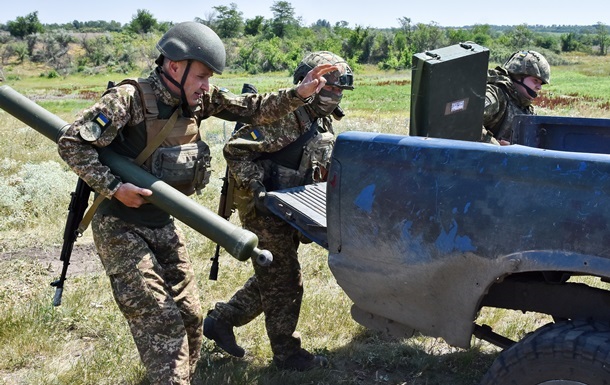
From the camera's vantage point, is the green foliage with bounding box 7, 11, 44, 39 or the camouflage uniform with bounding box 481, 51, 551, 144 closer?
the camouflage uniform with bounding box 481, 51, 551, 144

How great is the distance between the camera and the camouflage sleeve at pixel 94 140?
3410 millimetres

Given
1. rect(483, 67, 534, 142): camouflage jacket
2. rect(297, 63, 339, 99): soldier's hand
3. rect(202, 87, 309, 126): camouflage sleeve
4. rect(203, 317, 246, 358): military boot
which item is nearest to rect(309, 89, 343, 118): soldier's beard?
rect(202, 87, 309, 126): camouflage sleeve

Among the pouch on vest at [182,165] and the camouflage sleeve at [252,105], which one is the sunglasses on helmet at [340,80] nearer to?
the camouflage sleeve at [252,105]

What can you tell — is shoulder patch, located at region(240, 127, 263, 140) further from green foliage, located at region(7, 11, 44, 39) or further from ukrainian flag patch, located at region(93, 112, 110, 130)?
green foliage, located at region(7, 11, 44, 39)

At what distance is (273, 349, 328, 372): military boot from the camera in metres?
4.43

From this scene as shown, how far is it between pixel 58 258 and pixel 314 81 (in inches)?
140

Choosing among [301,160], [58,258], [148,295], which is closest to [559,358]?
[148,295]

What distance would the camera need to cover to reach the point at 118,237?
11.9 feet

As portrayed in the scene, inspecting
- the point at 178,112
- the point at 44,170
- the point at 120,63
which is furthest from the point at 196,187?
the point at 120,63

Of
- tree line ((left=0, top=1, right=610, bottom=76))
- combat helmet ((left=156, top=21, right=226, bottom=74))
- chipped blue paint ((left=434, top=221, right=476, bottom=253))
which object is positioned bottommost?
tree line ((left=0, top=1, right=610, bottom=76))

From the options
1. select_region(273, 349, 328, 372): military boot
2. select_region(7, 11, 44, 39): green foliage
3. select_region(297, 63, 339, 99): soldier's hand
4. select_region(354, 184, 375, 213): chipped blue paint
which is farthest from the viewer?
select_region(7, 11, 44, 39): green foliage

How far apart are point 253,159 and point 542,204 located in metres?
2.15

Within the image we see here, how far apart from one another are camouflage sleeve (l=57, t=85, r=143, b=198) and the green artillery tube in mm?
→ 75

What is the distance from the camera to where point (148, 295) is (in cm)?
351
